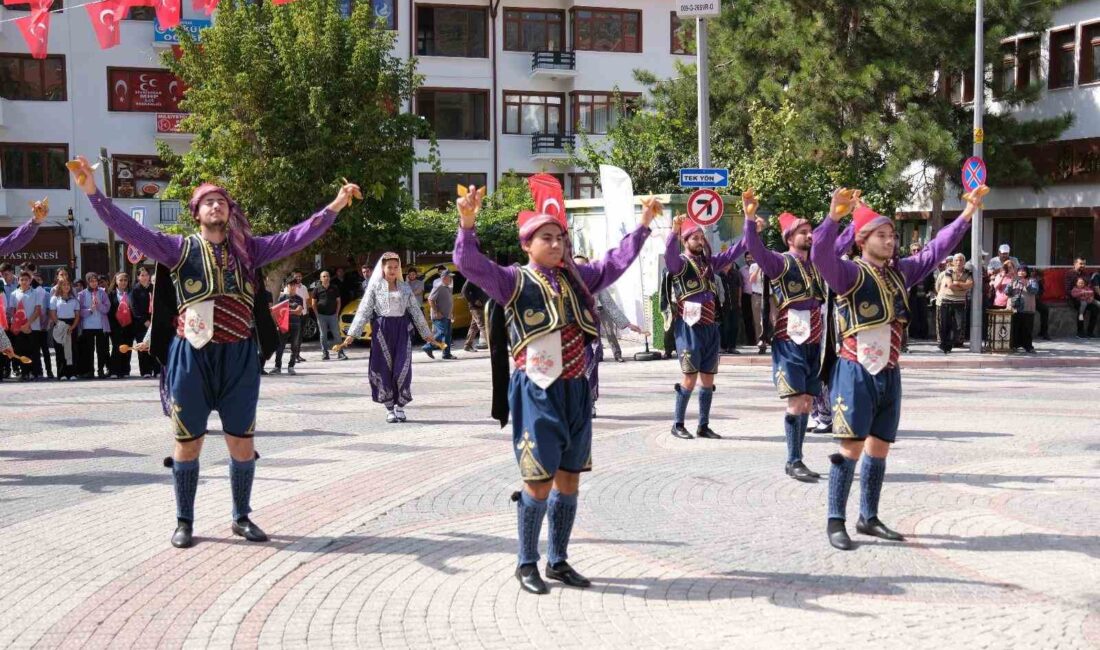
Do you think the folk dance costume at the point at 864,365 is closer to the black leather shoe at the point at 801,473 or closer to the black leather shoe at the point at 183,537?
the black leather shoe at the point at 801,473

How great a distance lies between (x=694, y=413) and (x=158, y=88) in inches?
1227

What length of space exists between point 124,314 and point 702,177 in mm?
9301

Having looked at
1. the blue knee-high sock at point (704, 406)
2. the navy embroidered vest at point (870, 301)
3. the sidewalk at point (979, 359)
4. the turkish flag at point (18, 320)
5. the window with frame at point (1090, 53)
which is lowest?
the sidewalk at point (979, 359)

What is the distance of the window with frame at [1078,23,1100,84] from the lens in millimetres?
30766

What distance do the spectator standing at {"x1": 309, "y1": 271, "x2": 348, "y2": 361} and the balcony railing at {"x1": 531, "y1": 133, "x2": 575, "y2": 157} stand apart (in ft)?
69.9

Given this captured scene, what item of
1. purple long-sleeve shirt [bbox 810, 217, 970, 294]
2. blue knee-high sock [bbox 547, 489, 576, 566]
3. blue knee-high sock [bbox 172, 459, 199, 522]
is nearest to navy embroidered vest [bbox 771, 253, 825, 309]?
purple long-sleeve shirt [bbox 810, 217, 970, 294]

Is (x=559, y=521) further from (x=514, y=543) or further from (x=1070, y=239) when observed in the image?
(x=1070, y=239)

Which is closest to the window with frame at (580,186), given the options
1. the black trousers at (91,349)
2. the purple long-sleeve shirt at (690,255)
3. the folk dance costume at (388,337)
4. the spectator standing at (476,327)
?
the spectator standing at (476,327)

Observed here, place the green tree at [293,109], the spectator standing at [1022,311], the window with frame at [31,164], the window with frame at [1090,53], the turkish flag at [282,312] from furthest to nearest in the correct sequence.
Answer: the window with frame at [31,164] → the window with frame at [1090,53] → the green tree at [293,109] → the spectator standing at [1022,311] → the turkish flag at [282,312]

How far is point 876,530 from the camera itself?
7.31 meters

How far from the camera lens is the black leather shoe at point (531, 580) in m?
6.16

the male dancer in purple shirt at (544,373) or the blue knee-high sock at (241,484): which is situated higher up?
the male dancer in purple shirt at (544,373)

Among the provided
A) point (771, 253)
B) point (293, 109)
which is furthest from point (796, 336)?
point (293, 109)

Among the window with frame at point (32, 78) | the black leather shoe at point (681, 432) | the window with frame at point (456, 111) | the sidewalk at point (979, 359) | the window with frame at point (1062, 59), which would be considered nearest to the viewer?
the black leather shoe at point (681, 432)
